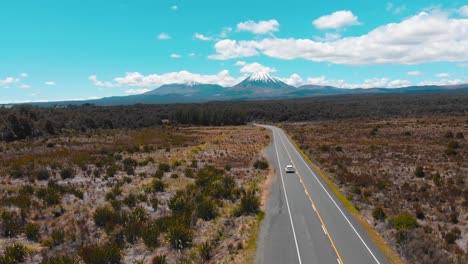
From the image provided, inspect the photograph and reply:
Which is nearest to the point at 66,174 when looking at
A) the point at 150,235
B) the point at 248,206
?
the point at 150,235

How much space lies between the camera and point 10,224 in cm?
1911

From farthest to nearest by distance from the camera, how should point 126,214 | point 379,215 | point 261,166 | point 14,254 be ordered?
point 261,166 → point 379,215 → point 126,214 → point 14,254

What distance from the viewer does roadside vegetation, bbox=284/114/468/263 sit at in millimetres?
17938

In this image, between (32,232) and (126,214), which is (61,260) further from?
(126,214)

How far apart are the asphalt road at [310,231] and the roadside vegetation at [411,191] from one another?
176 centimetres

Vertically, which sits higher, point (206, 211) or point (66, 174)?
point (66, 174)

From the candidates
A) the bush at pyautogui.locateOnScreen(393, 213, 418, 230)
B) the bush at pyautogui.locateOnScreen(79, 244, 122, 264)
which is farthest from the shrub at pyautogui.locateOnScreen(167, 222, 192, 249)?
the bush at pyautogui.locateOnScreen(393, 213, 418, 230)

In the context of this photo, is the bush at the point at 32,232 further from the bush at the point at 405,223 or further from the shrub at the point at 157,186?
the bush at the point at 405,223

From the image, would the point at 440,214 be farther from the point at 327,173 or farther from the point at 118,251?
the point at 118,251

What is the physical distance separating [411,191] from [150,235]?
72.0 ft

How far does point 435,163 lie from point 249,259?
33.6 meters

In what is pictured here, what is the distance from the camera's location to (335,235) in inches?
751

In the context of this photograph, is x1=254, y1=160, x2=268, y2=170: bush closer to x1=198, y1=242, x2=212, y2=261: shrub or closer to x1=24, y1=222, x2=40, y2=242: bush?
x1=198, y1=242, x2=212, y2=261: shrub

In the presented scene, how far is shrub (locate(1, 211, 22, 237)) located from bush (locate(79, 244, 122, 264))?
562cm
